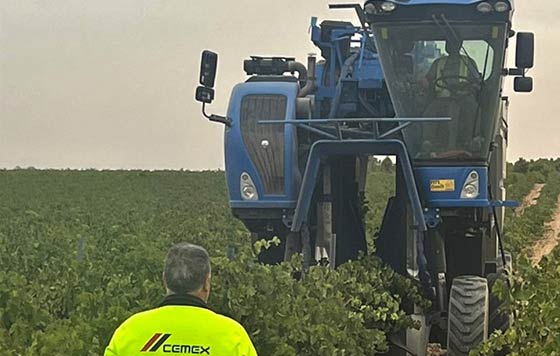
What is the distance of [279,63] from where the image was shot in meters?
11.8

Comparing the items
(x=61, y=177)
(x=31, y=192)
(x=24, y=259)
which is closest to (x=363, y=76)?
(x=24, y=259)

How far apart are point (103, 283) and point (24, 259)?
288cm

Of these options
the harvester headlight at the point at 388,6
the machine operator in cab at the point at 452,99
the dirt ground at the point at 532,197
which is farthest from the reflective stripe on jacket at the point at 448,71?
the dirt ground at the point at 532,197

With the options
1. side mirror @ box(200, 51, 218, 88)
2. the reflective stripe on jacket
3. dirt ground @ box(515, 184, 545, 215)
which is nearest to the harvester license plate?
the reflective stripe on jacket

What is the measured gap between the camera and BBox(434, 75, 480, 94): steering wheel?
32.3ft

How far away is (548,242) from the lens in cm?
2589

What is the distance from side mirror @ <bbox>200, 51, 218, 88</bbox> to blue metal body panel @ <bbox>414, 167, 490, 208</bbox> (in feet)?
5.96

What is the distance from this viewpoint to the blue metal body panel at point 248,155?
10414mm

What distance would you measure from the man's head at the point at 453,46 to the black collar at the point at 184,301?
5812 mm

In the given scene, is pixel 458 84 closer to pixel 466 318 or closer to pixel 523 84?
pixel 523 84

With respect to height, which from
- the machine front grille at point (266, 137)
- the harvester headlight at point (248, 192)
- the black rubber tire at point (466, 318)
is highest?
the machine front grille at point (266, 137)

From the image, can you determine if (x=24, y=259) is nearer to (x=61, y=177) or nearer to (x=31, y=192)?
(x=31, y=192)

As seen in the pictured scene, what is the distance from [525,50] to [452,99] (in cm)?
72

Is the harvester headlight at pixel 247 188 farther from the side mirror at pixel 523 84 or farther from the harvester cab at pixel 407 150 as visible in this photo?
the side mirror at pixel 523 84
